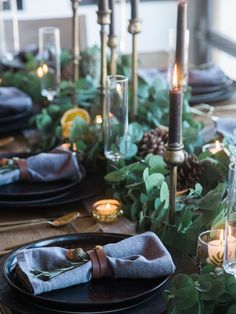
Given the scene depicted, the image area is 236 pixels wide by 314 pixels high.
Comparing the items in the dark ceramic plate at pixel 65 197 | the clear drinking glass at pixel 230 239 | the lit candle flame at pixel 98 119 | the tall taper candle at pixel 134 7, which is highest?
the tall taper candle at pixel 134 7

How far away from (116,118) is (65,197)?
0.21 meters

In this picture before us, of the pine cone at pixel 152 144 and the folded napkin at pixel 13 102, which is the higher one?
the pine cone at pixel 152 144

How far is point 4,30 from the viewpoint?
10.0 ft

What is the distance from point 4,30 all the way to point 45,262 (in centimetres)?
203

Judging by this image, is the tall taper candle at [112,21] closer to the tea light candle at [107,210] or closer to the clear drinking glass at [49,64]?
the clear drinking glass at [49,64]

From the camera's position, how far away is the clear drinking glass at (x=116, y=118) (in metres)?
1.58

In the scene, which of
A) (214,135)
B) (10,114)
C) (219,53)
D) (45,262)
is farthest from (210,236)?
(219,53)

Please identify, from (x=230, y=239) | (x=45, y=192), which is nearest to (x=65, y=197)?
(x=45, y=192)

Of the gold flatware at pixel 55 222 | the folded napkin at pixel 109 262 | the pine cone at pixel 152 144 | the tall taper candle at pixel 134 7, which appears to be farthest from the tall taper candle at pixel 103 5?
the folded napkin at pixel 109 262

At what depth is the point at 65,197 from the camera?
5.17 feet

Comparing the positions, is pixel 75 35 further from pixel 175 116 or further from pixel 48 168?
pixel 175 116

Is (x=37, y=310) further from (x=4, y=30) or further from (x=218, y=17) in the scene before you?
(x=218, y=17)

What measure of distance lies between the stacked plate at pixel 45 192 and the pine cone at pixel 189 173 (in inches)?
7.4

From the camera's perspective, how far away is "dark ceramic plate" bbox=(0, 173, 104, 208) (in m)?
1.53
